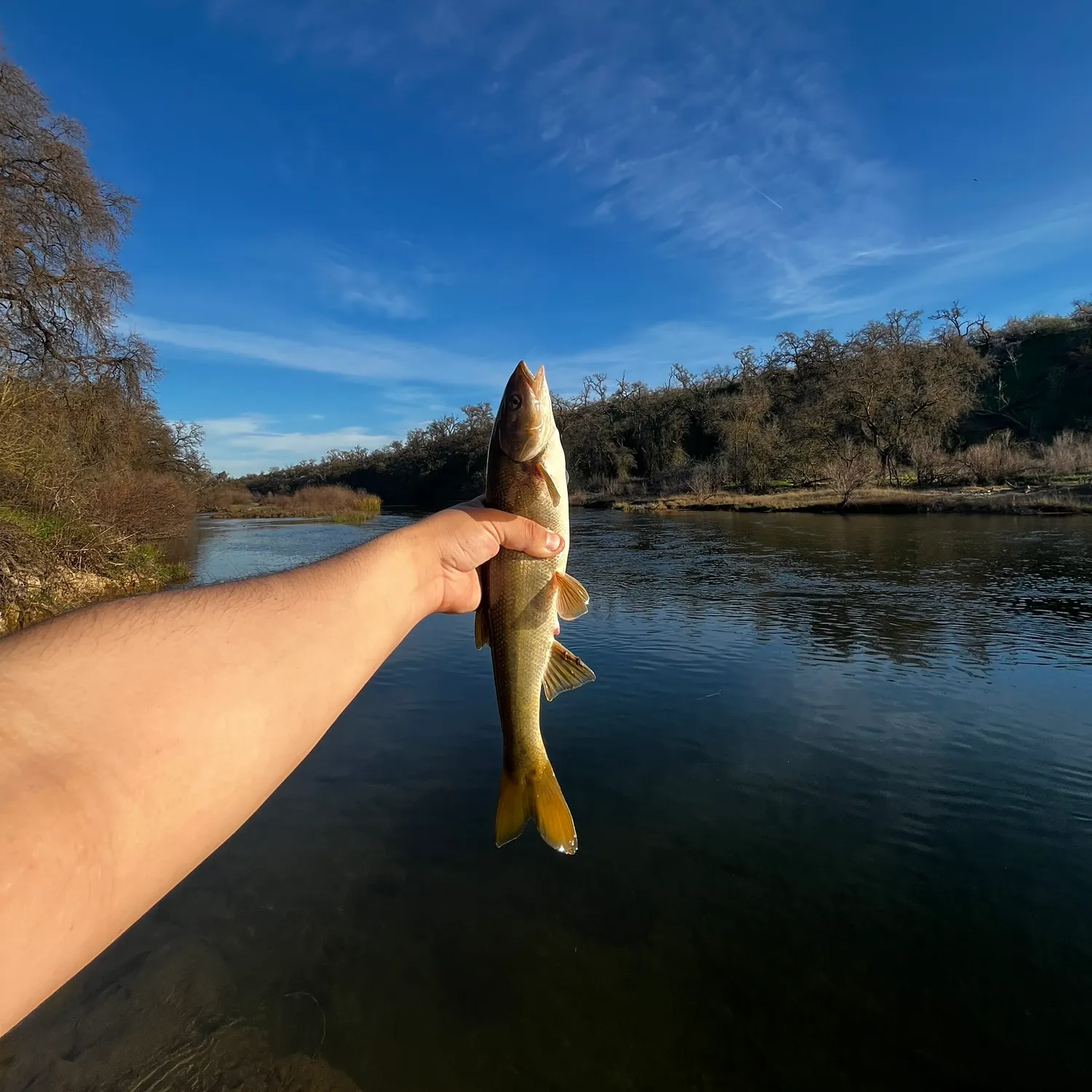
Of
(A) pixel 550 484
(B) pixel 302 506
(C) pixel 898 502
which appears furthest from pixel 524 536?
(B) pixel 302 506

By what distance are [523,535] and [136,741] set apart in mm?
1897

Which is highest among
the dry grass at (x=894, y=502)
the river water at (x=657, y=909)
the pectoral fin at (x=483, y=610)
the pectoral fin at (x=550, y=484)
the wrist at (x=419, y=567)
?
the pectoral fin at (x=550, y=484)

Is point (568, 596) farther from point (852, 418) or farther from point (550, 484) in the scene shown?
point (852, 418)

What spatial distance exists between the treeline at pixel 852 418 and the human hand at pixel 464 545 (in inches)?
1633

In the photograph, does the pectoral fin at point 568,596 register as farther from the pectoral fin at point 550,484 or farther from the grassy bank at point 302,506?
the grassy bank at point 302,506

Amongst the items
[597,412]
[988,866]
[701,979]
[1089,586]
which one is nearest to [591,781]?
[701,979]

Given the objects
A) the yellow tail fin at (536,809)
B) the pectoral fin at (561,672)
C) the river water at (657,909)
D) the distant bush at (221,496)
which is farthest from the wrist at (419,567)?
the distant bush at (221,496)

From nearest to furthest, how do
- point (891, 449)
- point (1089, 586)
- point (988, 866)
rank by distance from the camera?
1. point (988, 866)
2. point (1089, 586)
3. point (891, 449)

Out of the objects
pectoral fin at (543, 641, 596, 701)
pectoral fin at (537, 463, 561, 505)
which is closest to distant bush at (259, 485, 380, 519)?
pectoral fin at (543, 641, 596, 701)

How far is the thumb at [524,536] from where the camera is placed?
3066mm

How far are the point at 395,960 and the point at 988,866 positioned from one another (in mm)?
5381

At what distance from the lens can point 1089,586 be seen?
53.6 ft

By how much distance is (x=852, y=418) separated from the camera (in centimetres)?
4962

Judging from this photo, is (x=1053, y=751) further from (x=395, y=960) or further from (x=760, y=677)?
(x=395, y=960)
